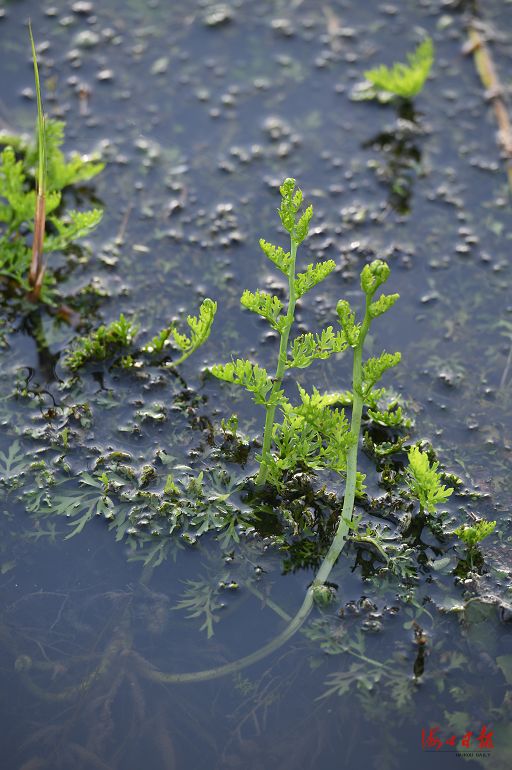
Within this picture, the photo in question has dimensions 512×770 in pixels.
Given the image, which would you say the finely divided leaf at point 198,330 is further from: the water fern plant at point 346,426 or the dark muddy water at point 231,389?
the water fern plant at point 346,426

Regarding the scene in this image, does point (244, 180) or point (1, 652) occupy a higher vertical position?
point (244, 180)

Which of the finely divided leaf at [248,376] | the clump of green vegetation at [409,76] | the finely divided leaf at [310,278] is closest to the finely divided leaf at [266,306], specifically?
the finely divided leaf at [310,278]

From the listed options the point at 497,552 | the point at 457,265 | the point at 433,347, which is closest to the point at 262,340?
the point at 433,347

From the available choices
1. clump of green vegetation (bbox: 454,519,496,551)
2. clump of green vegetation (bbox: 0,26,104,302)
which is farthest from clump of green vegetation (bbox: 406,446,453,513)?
clump of green vegetation (bbox: 0,26,104,302)

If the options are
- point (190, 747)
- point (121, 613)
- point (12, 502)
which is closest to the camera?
point (190, 747)

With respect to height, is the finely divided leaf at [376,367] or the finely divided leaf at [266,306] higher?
the finely divided leaf at [266,306]

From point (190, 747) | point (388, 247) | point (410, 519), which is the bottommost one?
point (190, 747)

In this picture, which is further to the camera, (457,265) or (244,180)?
(244,180)

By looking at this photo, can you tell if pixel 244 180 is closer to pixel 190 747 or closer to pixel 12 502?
pixel 12 502
